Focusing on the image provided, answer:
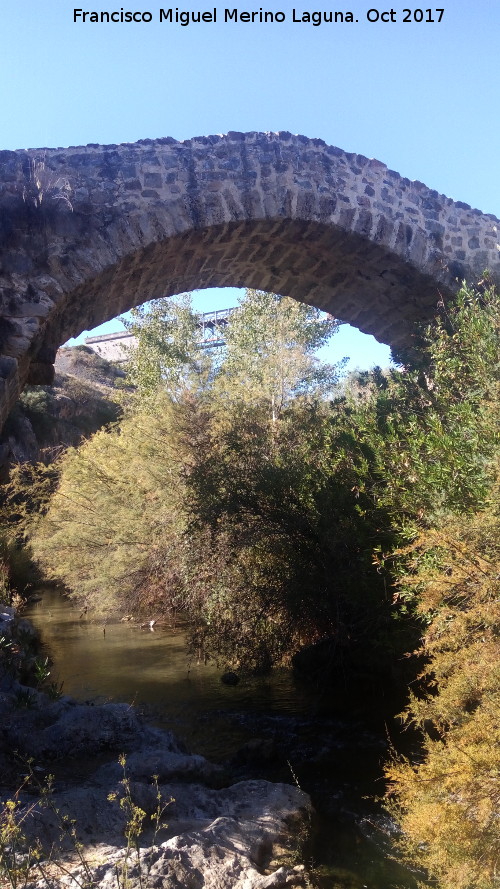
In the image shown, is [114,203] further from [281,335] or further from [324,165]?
[281,335]

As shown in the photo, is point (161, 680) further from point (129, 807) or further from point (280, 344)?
point (280, 344)

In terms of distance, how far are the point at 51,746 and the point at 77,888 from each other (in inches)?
88.0

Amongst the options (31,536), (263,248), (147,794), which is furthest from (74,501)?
(147,794)

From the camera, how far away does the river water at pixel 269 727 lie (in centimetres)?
430

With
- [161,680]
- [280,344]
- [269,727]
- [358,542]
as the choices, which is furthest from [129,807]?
[280,344]

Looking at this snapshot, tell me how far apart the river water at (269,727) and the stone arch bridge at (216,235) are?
3.58 meters

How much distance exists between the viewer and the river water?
169 inches

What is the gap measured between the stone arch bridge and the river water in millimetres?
3584

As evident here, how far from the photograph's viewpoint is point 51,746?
511 centimetres

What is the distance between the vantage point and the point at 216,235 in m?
5.98

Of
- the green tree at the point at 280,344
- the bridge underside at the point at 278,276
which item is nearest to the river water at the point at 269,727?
the bridge underside at the point at 278,276

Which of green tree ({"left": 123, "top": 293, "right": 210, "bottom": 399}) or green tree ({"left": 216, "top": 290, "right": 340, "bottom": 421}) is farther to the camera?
green tree ({"left": 123, "top": 293, "right": 210, "bottom": 399})

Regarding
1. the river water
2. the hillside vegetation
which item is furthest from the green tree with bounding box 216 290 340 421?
the river water

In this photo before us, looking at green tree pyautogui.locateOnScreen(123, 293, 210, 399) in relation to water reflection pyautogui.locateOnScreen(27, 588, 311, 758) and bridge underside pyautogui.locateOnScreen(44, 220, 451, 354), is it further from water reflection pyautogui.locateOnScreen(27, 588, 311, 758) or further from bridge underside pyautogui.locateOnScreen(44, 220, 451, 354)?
bridge underside pyautogui.locateOnScreen(44, 220, 451, 354)
